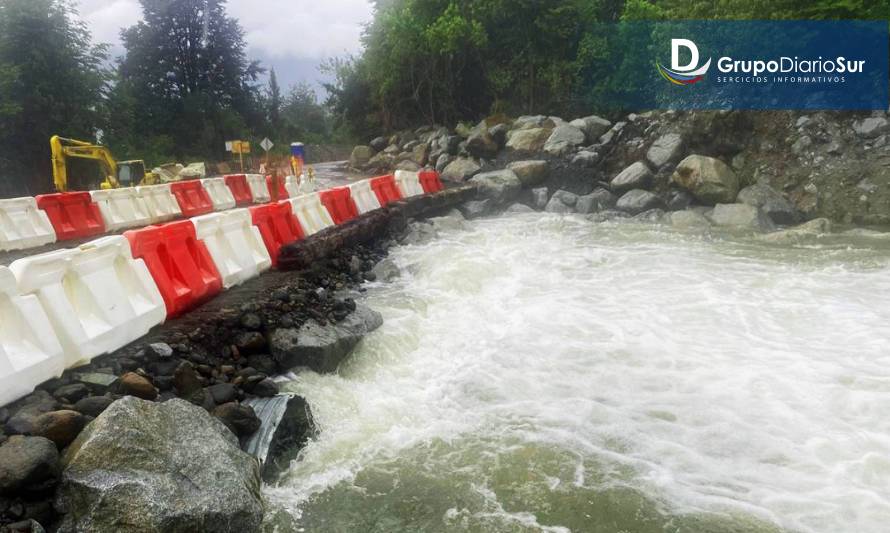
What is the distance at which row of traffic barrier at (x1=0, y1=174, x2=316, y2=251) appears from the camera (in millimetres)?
9219

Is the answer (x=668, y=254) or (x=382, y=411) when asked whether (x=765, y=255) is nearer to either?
(x=668, y=254)

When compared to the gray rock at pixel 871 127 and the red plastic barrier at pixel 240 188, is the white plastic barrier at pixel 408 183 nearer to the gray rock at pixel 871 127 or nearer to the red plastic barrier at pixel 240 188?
the red plastic barrier at pixel 240 188

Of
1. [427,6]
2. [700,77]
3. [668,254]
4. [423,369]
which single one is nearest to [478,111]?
[427,6]

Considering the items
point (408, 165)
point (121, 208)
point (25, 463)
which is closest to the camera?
point (25, 463)

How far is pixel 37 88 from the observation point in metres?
22.4

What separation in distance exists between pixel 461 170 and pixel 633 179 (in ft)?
22.1

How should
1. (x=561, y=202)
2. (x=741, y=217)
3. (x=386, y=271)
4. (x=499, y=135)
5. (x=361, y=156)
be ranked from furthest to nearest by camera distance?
(x=361, y=156), (x=499, y=135), (x=561, y=202), (x=741, y=217), (x=386, y=271)

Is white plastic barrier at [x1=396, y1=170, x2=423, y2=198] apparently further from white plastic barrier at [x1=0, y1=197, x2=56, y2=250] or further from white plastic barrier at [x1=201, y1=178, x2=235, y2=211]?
white plastic barrier at [x1=0, y1=197, x2=56, y2=250]

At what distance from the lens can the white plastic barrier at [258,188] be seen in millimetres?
15594

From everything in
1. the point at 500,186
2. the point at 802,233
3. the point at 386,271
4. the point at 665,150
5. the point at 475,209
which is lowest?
the point at 802,233

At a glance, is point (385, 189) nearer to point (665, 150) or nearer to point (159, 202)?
point (159, 202)

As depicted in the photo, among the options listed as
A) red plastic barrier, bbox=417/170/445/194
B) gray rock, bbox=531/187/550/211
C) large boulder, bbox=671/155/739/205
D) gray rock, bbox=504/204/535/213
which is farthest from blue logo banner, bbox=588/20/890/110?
red plastic barrier, bbox=417/170/445/194

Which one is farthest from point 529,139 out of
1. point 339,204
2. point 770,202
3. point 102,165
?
point 102,165

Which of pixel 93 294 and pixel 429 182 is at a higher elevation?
pixel 93 294
